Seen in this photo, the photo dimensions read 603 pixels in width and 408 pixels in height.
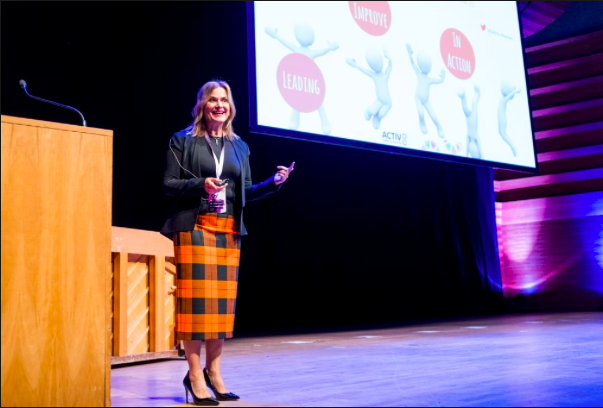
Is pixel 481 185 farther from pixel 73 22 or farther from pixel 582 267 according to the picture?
pixel 73 22

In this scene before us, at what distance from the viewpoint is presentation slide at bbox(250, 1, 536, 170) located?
435 cm

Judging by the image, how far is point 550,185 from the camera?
24.9 feet

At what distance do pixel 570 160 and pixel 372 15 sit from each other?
3607 mm

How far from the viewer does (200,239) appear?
1.98 meters

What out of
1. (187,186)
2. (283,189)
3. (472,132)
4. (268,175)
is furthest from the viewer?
(283,189)

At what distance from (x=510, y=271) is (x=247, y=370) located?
224 inches


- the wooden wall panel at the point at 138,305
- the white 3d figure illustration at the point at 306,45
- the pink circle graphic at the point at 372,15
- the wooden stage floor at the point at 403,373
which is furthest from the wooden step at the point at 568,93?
the wooden wall panel at the point at 138,305

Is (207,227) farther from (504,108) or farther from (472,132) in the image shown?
(504,108)

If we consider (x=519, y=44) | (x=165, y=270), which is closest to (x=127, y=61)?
(x=165, y=270)

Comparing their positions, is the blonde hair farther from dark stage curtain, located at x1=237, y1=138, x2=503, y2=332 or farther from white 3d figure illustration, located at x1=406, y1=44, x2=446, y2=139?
dark stage curtain, located at x1=237, y1=138, x2=503, y2=332

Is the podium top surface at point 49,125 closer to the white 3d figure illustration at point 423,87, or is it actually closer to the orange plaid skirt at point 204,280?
the orange plaid skirt at point 204,280

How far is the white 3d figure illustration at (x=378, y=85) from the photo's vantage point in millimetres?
4766

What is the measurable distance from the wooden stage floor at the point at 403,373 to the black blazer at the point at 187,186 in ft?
1.74

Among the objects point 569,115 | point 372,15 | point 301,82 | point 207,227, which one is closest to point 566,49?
point 569,115
